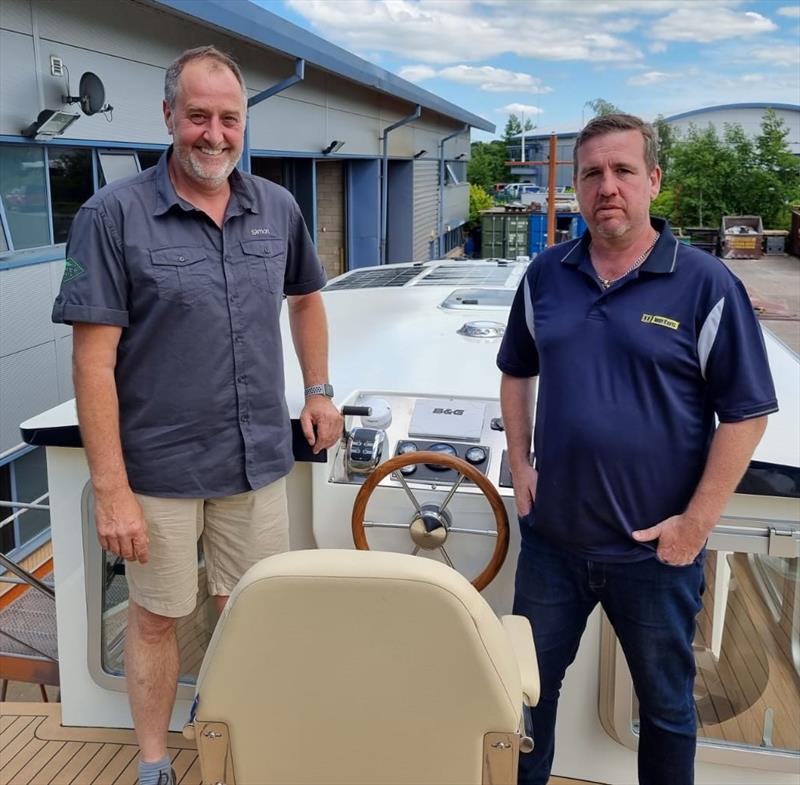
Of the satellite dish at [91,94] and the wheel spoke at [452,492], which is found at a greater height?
the satellite dish at [91,94]

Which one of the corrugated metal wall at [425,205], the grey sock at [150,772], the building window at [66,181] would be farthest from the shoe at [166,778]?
the corrugated metal wall at [425,205]

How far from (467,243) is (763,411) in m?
29.8

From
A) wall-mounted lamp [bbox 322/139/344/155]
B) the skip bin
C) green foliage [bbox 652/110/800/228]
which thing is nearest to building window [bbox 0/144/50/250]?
wall-mounted lamp [bbox 322/139/344/155]

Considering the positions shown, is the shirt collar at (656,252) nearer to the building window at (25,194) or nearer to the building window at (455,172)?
the building window at (25,194)

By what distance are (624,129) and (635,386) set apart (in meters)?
0.58

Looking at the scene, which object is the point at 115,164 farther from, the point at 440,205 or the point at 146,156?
the point at 440,205

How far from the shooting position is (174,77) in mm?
2053

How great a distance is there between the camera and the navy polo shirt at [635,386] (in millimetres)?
1893

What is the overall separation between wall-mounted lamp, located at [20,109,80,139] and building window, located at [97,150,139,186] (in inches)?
35.1

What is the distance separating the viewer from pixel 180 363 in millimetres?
2086

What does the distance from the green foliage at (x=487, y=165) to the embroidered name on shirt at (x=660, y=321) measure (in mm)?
54528

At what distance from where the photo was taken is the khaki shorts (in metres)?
2.18

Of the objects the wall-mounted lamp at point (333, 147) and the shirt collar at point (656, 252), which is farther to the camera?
the wall-mounted lamp at point (333, 147)

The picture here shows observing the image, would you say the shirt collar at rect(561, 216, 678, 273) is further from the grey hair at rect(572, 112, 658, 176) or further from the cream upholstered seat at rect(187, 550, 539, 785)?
the cream upholstered seat at rect(187, 550, 539, 785)
